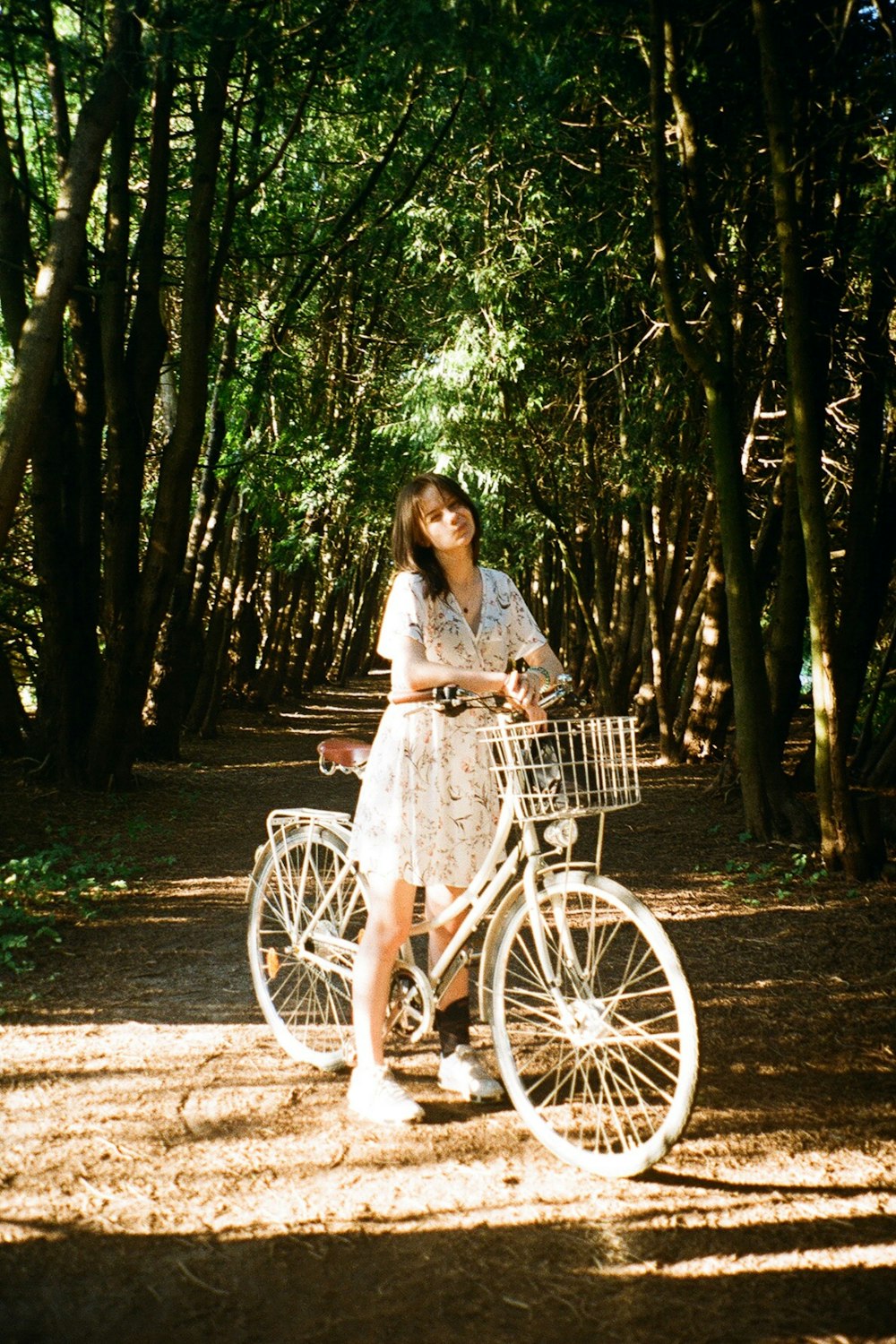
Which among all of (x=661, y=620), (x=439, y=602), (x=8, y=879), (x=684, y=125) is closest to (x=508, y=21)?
(x=684, y=125)

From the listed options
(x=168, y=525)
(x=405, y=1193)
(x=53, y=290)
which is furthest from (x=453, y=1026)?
(x=168, y=525)

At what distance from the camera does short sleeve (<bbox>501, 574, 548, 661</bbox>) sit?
4062 millimetres

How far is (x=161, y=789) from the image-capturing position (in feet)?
40.3

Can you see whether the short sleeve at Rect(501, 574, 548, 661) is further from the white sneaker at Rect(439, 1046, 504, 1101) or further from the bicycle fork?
the white sneaker at Rect(439, 1046, 504, 1101)

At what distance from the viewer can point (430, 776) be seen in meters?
3.94

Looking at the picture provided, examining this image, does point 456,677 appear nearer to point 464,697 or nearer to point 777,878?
point 464,697

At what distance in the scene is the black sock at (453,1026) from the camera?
13.6 feet

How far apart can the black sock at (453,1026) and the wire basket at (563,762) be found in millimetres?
959

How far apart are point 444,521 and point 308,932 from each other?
165cm

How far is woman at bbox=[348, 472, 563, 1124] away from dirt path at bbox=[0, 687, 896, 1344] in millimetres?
345

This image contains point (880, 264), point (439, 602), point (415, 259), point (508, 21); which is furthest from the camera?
point (415, 259)

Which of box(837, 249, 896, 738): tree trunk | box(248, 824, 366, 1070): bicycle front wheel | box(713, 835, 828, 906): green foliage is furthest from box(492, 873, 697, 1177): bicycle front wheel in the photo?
box(837, 249, 896, 738): tree trunk

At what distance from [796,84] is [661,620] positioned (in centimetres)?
806

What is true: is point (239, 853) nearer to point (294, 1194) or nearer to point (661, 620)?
point (294, 1194)
